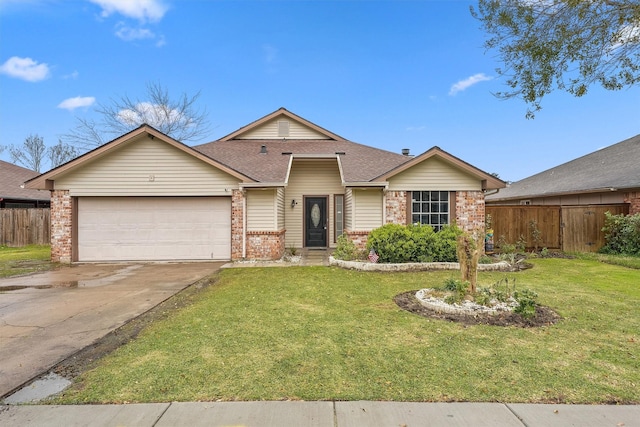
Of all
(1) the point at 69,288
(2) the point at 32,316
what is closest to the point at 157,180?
(1) the point at 69,288

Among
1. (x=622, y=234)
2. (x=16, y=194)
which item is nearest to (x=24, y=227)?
(x=16, y=194)

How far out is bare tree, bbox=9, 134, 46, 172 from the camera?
3309cm

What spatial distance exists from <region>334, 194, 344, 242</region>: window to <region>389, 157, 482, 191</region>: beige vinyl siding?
2.84 m

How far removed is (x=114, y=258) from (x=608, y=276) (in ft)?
48.7

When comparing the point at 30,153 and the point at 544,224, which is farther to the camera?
the point at 30,153

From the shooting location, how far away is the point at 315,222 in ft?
45.9

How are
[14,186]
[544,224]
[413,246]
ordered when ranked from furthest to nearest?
1. [14,186]
2. [544,224]
3. [413,246]

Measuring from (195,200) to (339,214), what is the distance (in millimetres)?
5841

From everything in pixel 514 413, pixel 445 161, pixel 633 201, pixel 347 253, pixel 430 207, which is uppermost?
pixel 445 161

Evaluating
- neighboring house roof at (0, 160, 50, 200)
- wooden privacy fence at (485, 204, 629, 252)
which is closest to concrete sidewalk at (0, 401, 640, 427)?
wooden privacy fence at (485, 204, 629, 252)

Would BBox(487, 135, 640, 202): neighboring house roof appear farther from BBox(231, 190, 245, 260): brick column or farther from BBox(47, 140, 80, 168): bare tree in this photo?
BBox(47, 140, 80, 168): bare tree

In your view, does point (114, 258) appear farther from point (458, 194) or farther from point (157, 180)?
point (458, 194)

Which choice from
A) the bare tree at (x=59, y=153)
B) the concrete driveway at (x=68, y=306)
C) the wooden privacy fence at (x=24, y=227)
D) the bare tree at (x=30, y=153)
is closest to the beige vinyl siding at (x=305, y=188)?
the concrete driveway at (x=68, y=306)

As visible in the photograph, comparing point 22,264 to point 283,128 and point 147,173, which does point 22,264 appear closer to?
point 147,173
